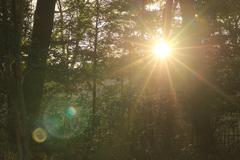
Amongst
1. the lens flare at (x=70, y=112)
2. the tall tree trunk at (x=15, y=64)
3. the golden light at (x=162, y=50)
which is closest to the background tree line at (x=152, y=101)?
the lens flare at (x=70, y=112)

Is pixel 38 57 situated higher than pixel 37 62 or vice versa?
pixel 38 57

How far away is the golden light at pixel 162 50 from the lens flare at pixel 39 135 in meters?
4.93

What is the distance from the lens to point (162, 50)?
15.0m

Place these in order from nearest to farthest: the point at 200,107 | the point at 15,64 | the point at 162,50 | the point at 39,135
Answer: the point at 15,64
the point at 39,135
the point at 200,107
the point at 162,50

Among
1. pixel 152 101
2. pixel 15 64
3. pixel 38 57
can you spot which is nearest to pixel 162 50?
pixel 152 101

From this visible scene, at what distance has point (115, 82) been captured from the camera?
1596 cm

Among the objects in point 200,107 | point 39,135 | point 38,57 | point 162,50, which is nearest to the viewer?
point 38,57

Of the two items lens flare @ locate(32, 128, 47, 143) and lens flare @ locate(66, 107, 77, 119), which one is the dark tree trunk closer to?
lens flare @ locate(32, 128, 47, 143)

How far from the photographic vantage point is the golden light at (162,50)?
13.6m

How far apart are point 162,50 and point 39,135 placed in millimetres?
6212

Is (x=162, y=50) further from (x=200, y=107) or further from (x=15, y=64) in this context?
(x=15, y=64)

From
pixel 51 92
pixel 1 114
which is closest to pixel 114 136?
pixel 51 92

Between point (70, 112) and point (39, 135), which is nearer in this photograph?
point (39, 135)

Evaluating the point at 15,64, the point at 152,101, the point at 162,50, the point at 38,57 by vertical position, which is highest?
the point at 162,50
